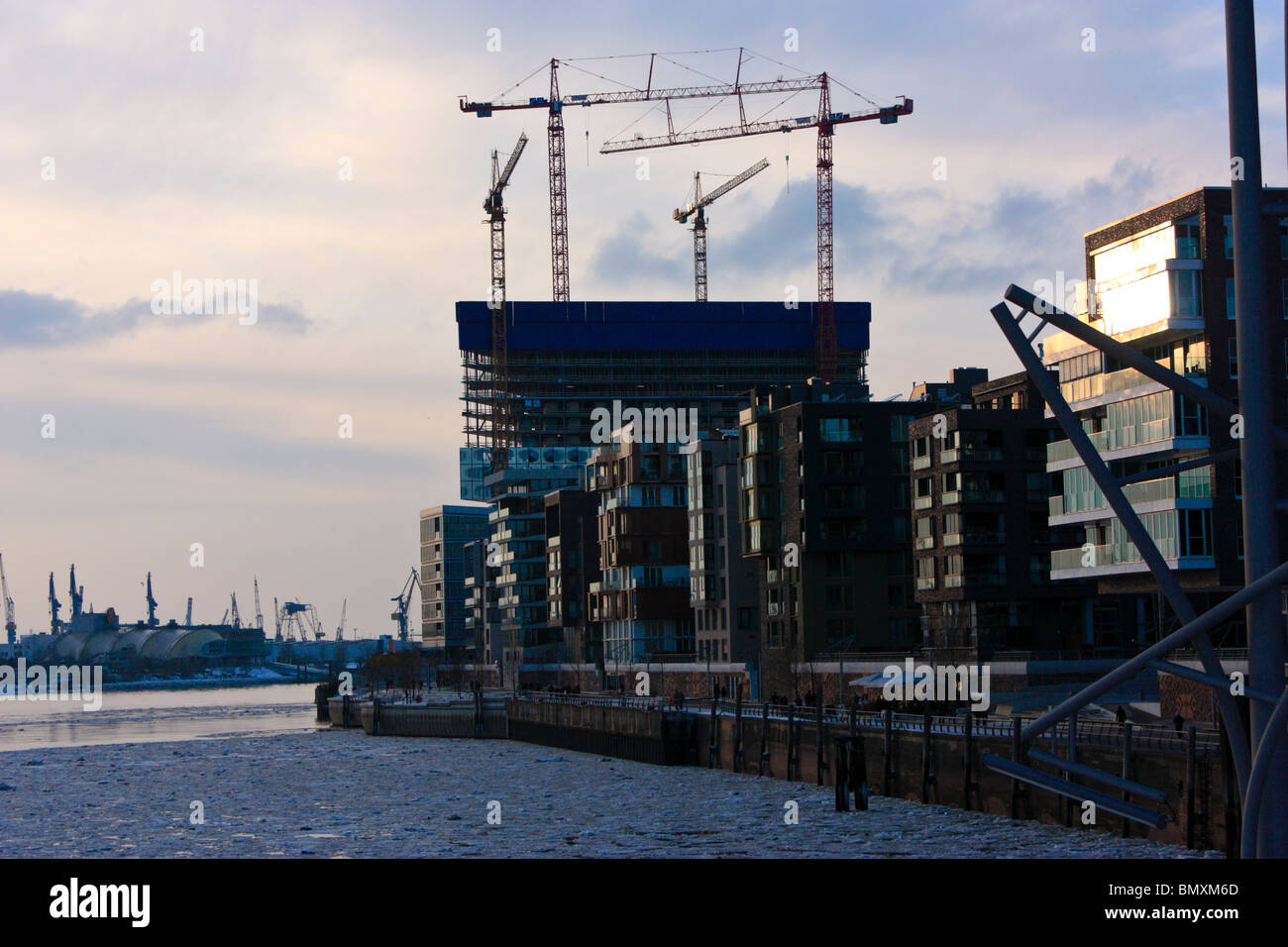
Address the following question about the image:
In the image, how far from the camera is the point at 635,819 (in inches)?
2302

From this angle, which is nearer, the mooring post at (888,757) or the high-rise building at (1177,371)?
the mooring post at (888,757)

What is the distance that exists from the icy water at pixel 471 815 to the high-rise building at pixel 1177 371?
78.2ft

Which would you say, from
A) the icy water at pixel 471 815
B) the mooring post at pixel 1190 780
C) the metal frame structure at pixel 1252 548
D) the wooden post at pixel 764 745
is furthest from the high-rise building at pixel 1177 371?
the metal frame structure at pixel 1252 548

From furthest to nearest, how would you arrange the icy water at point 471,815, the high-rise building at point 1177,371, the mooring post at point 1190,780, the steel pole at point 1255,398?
the high-rise building at point 1177,371
the icy water at point 471,815
the mooring post at point 1190,780
the steel pole at point 1255,398

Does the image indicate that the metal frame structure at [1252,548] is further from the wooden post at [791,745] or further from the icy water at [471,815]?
the wooden post at [791,745]

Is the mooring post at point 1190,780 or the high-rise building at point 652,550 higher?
the high-rise building at point 652,550

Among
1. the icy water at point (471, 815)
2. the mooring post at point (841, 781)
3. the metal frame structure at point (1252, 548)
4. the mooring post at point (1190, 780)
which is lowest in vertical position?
the icy water at point (471, 815)

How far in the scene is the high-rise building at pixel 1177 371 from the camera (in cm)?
8062

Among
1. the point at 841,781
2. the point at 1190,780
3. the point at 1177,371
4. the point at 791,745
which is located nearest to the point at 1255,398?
the point at 1190,780

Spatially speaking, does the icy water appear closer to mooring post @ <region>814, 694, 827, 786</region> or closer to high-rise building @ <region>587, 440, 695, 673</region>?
mooring post @ <region>814, 694, 827, 786</region>
